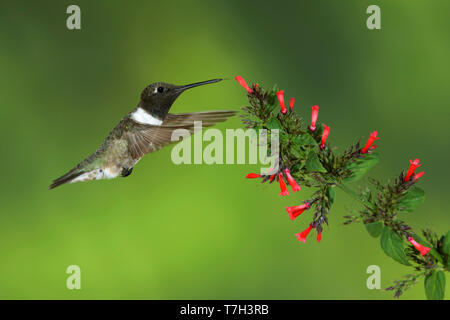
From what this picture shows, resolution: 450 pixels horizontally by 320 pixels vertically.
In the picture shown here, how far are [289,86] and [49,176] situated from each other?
2.13 m

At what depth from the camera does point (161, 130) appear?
205 centimetres

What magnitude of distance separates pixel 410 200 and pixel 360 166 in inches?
6.6

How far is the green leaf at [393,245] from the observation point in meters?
1.24

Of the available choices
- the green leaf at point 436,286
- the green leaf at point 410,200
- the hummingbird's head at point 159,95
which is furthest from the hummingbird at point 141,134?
the green leaf at point 436,286

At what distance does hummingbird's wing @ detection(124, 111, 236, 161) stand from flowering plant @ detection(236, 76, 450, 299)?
560 millimetres

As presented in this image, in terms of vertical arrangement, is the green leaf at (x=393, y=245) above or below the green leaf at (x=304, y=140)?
below

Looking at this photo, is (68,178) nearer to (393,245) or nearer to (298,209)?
(298,209)

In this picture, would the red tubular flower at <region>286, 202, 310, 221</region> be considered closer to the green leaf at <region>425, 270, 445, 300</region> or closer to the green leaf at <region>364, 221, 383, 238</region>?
the green leaf at <region>364, 221, 383, 238</region>

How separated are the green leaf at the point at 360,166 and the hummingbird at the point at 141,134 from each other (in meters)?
0.78

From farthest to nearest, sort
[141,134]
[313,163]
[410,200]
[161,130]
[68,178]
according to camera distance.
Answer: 1. [68,178]
2. [141,134]
3. [161,130]
4. [410,200]
5. [313,163]

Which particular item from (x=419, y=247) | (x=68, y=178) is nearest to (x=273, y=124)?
(x=419, y=247)

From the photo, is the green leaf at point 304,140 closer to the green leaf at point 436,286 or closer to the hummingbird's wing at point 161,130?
the green leaf at point 436,286

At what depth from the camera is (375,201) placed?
1.32 meters

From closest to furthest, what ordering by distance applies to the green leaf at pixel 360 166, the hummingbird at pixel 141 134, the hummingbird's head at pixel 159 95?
the green leaf at pixel 360 166, the hummingbird at pixel 141 134, the hummingbird's head at pixel 159 95
